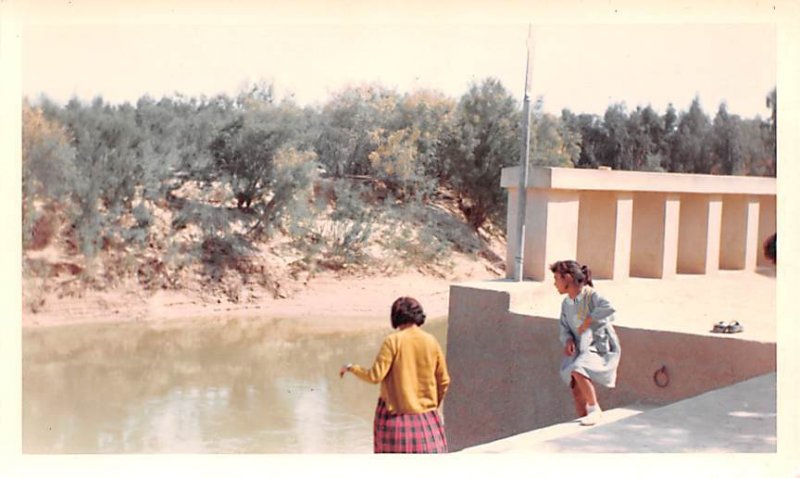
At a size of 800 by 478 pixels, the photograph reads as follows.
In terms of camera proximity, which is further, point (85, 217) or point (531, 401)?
point (85, 217)

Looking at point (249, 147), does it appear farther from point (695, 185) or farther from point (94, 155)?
point (695, 185)

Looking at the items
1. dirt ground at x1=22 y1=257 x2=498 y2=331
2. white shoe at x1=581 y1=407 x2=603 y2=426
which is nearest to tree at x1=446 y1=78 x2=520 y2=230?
dirt ground at x1=22 y1=257 x2=498 y2=331

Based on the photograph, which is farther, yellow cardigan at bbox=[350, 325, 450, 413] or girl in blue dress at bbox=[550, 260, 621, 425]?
girl in blue dress at bbox=[550, 260, 621, 425]

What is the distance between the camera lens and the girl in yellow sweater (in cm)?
496

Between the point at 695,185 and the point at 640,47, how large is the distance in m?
1.21

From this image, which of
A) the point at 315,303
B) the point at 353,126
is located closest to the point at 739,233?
the point at 353,126

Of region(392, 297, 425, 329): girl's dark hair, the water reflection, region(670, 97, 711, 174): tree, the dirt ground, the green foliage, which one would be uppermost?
region(670, 97, 711, 174): tree

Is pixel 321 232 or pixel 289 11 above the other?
pixel 289 11

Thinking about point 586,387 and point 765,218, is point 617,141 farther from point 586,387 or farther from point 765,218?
point 586,387

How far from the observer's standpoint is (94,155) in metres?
8.53

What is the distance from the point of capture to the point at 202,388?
863cm

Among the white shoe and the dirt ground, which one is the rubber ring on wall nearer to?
the white shoe

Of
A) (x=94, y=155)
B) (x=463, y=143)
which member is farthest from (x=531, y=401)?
(x=94, y=155)

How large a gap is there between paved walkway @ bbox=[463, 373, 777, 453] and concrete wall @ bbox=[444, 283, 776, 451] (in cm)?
26
